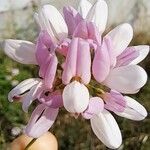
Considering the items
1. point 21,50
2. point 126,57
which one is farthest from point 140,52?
point 21,50

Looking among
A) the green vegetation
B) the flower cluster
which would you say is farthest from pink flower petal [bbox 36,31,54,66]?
the green vegetation

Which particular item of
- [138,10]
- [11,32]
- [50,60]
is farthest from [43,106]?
[138,10]

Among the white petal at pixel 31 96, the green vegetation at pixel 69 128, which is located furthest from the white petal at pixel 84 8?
the green vegetation at pixel 69 128

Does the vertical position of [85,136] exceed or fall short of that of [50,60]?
it falls short

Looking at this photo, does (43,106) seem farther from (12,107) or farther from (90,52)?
(12,107)

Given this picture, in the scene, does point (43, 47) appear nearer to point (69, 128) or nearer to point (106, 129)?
point (106, 129)

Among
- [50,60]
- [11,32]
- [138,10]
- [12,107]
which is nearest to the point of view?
[50,60]

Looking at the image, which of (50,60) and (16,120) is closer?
(50,60)
